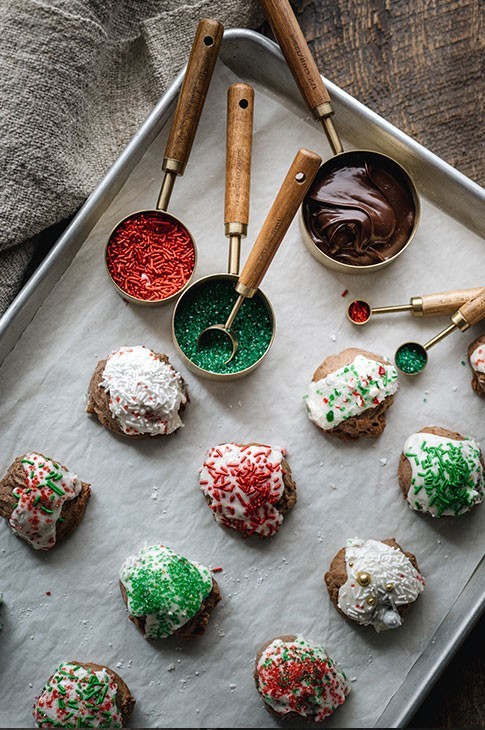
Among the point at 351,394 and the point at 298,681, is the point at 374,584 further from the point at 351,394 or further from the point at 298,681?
the point at 351,394

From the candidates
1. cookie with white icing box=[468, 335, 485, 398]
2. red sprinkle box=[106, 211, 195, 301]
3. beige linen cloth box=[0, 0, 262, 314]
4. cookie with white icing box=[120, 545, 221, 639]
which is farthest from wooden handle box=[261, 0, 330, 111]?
cookie with white icing box=[120, 545, 221, 639]

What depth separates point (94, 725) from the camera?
8.73ft

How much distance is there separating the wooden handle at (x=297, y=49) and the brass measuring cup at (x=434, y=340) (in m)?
0.96

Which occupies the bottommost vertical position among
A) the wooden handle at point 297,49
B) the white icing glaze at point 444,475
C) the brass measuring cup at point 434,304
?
the white icing glaze at point 444,475

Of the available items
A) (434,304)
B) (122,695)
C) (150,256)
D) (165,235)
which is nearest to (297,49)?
(165,235)

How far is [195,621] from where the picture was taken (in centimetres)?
275

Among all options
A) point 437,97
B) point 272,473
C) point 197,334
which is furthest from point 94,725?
point 437,97

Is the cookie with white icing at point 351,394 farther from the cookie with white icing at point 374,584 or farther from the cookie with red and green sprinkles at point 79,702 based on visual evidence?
the cookie with red and green sprinkles at point 79,702

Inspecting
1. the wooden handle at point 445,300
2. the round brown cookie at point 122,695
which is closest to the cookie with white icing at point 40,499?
the round brown cookie at point 122,695

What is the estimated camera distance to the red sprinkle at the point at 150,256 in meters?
2.78

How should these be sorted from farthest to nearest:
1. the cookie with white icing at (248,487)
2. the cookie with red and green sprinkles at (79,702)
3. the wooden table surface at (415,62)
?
the wooden table surface at (415,62), the cookie with white icing at (248,487), the cookie with red and green sprinkles at (79,702)

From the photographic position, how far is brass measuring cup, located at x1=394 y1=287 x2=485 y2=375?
278 cm

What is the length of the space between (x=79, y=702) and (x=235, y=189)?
1998 millimetres

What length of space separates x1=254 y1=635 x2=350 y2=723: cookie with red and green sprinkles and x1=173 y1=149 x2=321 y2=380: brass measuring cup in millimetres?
1328
